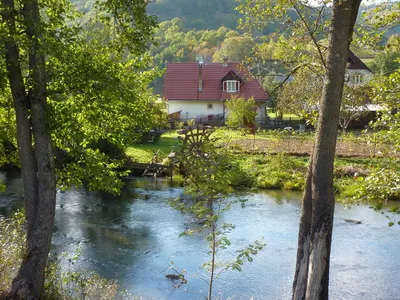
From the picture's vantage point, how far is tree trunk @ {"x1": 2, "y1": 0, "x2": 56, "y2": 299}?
9000 mm

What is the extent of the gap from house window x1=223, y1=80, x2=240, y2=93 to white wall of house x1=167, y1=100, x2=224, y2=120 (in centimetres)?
143

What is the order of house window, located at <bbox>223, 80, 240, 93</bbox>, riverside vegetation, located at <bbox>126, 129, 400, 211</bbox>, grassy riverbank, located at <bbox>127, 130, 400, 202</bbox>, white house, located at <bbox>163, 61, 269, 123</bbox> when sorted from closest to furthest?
riverside vegetation, located at <bbox>126, 129, 400, 211</bbox>
grassy riverbank, located at <bbox>127, 130, 400, 202</bbox>
white house, located at <bbox>163, 61, 269, 123</bbox>
house window, located at <bbox>223, 80, 240, 93</bbox>

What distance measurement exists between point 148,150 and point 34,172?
2142cm

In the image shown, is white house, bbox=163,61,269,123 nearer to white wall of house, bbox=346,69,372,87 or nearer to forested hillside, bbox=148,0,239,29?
white wall of house, bbox=346,69,372,87

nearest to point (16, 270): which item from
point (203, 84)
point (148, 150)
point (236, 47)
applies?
point (148, 150)

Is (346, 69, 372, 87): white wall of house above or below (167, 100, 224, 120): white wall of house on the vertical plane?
above

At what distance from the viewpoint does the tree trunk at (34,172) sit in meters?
9.00

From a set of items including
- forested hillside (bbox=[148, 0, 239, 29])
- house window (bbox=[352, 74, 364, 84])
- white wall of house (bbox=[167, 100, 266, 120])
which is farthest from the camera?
forested hillside (bbox=[148, 0, 239, 29])

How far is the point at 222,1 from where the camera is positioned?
119125mm

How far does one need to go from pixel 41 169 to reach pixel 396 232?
12828 millimetres

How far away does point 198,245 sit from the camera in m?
15.9

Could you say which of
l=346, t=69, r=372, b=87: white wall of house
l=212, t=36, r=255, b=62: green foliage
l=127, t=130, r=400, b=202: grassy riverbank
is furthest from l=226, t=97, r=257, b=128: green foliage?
l=212, t=36, r=255, b=62: green foliage

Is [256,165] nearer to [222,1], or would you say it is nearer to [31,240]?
[31,240]

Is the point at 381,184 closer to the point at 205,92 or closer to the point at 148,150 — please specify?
the point at 148,150
